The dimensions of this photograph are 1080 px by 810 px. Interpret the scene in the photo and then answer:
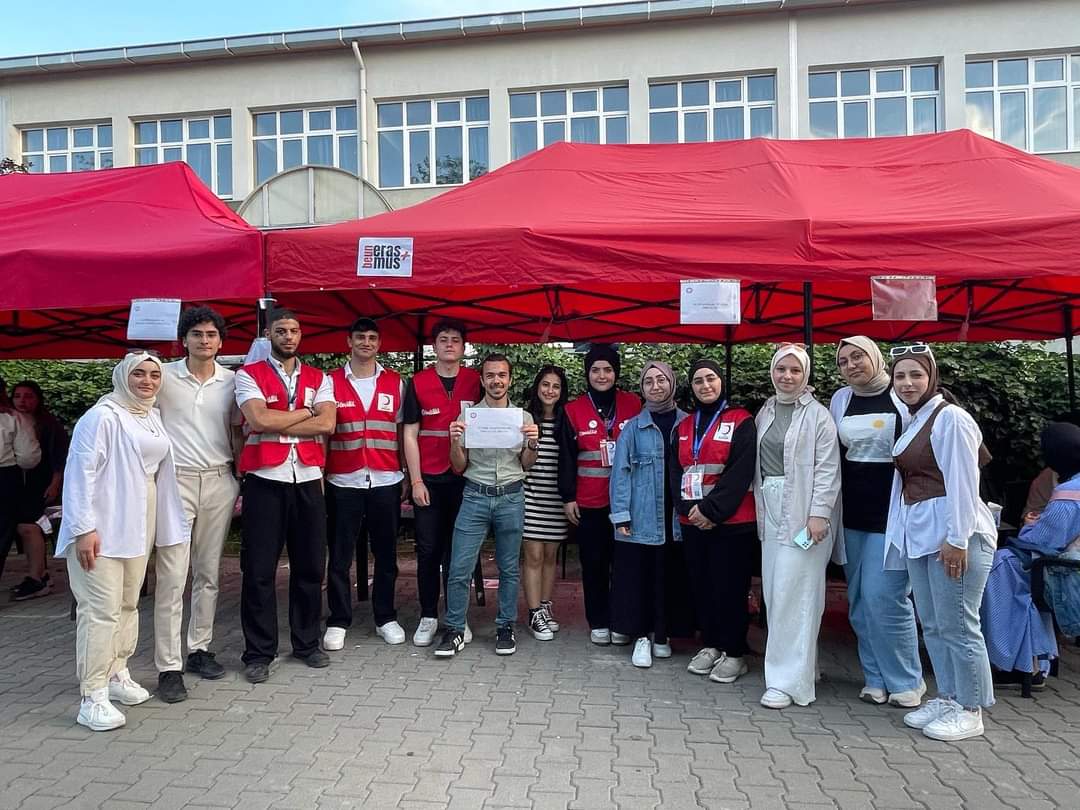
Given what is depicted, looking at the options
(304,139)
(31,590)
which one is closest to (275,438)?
(31,590)

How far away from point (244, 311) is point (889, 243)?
5.07 m

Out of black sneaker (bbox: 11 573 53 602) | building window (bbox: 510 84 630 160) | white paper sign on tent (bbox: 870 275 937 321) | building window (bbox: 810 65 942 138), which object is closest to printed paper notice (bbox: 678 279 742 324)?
white paper sign on tent (bbox: 870 275 937 321)

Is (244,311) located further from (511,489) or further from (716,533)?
(716,533)

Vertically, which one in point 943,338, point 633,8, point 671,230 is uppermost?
Result: point 633,8

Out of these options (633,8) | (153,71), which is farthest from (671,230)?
(153,71)

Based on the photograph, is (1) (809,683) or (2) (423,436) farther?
(2) (423,436)

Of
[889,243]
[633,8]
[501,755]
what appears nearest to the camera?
[501,755]

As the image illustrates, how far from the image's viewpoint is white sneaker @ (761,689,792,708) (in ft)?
12.1

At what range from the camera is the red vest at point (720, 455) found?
3.96 m

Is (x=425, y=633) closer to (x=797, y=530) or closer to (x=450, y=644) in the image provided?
(x=450, y=644)

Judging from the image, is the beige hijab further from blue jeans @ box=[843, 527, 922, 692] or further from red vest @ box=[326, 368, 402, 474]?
blue jeans @ box=[843, 527, 922, 692]

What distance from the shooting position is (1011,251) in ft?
13.0

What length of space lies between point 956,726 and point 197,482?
3815 mm

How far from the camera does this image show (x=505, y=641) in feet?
14.7
